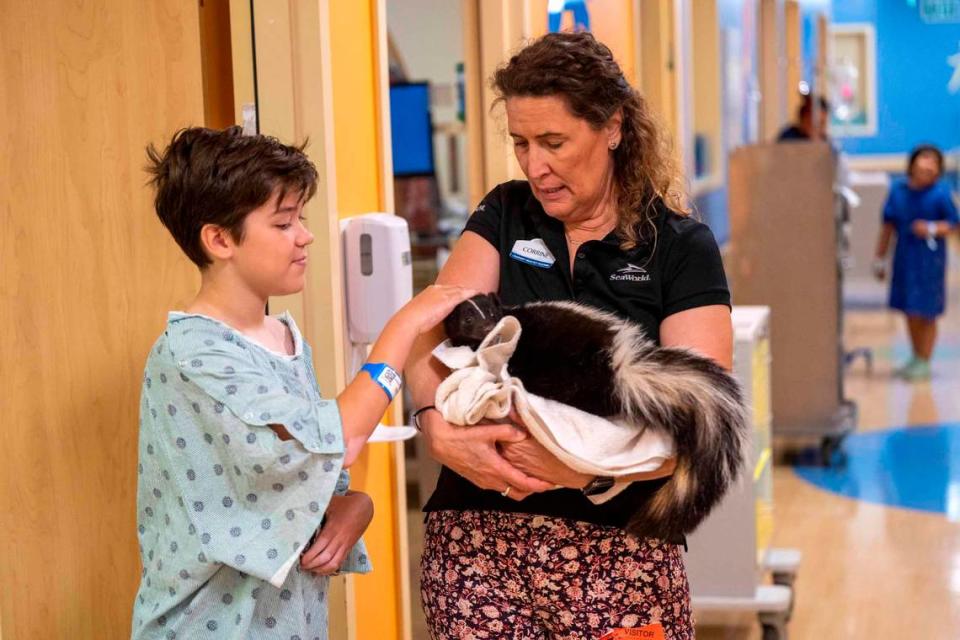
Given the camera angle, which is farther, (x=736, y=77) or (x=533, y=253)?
(x=736, y=77)

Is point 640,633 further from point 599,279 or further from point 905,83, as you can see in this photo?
point 905,83

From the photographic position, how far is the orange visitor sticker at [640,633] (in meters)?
1.90

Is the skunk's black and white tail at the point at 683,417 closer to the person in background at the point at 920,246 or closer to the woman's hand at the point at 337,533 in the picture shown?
the woman's hand at the point at 337,533

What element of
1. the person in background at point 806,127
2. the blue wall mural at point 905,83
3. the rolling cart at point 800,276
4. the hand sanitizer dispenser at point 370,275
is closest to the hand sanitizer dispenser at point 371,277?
the hand sanitizer dispenser at point 370,275

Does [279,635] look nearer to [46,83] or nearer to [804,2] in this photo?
[46,83]

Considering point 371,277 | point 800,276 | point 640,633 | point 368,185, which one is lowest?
point 640,633

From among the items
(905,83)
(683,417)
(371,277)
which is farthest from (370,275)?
(905,83)

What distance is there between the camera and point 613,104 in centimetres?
194

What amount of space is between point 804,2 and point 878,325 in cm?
314

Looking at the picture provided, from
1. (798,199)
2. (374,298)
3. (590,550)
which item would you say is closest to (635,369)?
(590,550)

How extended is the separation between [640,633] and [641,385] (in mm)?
429

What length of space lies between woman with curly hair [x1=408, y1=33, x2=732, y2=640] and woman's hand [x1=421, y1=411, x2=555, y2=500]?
2cm

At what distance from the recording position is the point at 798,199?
664cm

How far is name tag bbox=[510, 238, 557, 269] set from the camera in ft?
6.50
